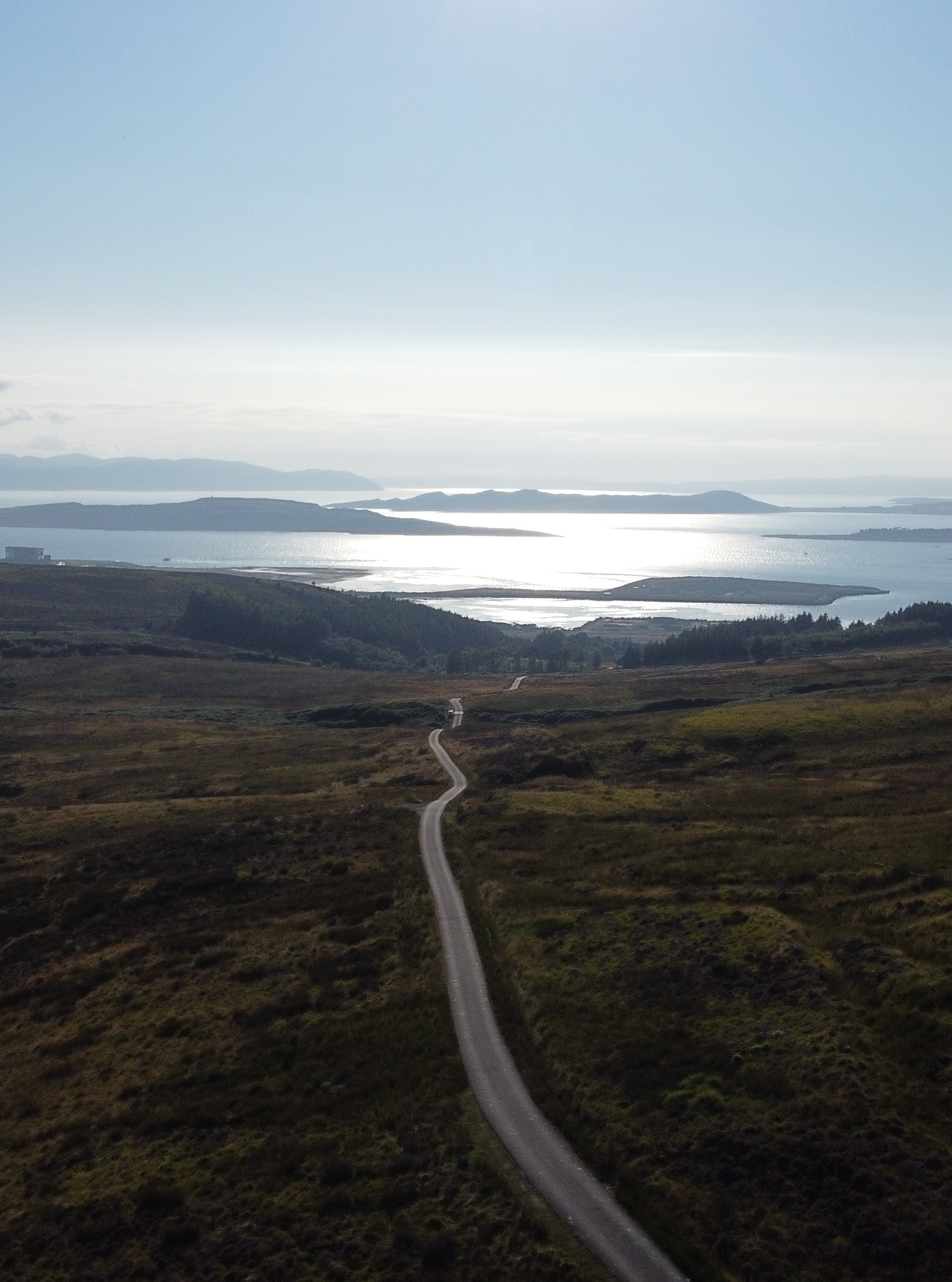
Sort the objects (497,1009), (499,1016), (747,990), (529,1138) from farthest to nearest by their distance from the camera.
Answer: (497,1009) → (499,1016) → (747,990) → (529,1138)

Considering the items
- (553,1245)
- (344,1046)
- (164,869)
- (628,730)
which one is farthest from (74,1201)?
(628,730)

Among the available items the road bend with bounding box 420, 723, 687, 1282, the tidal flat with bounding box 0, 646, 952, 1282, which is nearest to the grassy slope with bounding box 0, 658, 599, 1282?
the tidal flat with bounding box 0, 646, 952, 1282

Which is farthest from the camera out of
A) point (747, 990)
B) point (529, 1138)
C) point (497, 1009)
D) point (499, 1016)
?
point (497, 1009)

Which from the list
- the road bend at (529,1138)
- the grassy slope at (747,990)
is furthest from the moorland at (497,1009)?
the road bend at (529,1138)

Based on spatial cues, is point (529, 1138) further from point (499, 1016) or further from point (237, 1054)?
point (237, 1054)

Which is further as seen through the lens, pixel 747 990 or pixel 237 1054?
pixel 237 1054

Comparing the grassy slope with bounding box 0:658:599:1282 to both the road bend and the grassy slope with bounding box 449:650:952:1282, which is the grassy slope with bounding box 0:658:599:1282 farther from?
the grassy slope with bounding box 449:650:952:1282

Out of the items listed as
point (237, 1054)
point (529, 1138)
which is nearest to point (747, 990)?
point (529, 1138)
